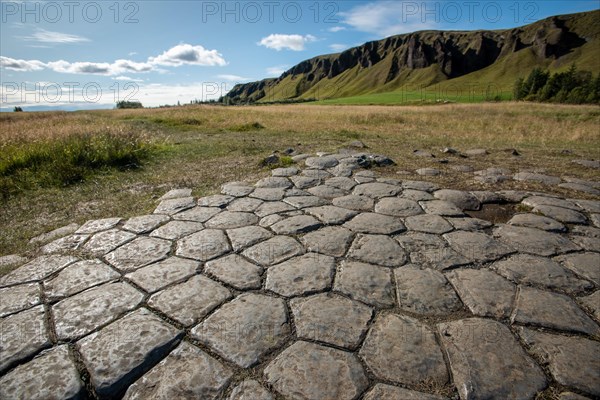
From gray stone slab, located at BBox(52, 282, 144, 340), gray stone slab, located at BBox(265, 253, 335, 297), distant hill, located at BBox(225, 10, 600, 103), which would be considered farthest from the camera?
distant hill, located at BBox(225, 10, 600, 103)

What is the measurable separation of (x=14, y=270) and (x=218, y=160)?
12.3 ft

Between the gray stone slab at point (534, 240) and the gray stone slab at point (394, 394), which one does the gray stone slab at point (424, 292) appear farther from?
the gray stone slab at point (534, 240)

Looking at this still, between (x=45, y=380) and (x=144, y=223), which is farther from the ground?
(x=144, y=223)

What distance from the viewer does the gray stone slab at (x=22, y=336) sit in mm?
1375

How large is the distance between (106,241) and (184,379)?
164 cm

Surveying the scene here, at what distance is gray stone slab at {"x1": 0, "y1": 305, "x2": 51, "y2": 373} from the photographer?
4.51 ft

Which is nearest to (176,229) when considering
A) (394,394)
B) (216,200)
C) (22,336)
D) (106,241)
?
(106,241)

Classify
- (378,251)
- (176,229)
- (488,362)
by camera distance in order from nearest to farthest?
(488,362)
(378,251)
(176,229)

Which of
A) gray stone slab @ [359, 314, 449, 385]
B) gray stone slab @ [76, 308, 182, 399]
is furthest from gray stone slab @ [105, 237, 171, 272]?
gray stone slab @ [359, 314, 449, 385]

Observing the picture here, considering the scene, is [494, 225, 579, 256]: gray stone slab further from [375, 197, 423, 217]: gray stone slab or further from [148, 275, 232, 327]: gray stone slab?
[148, 275, 232, 327]: gray stone slab

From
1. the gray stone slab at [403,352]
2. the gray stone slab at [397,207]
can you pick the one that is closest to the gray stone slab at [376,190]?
the gray stone slab at [397,207]

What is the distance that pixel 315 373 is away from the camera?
4.20 feet

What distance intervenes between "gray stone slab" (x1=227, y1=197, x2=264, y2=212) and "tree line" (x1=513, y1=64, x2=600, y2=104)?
1653 inches

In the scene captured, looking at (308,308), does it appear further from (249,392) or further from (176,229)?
(176,229)
